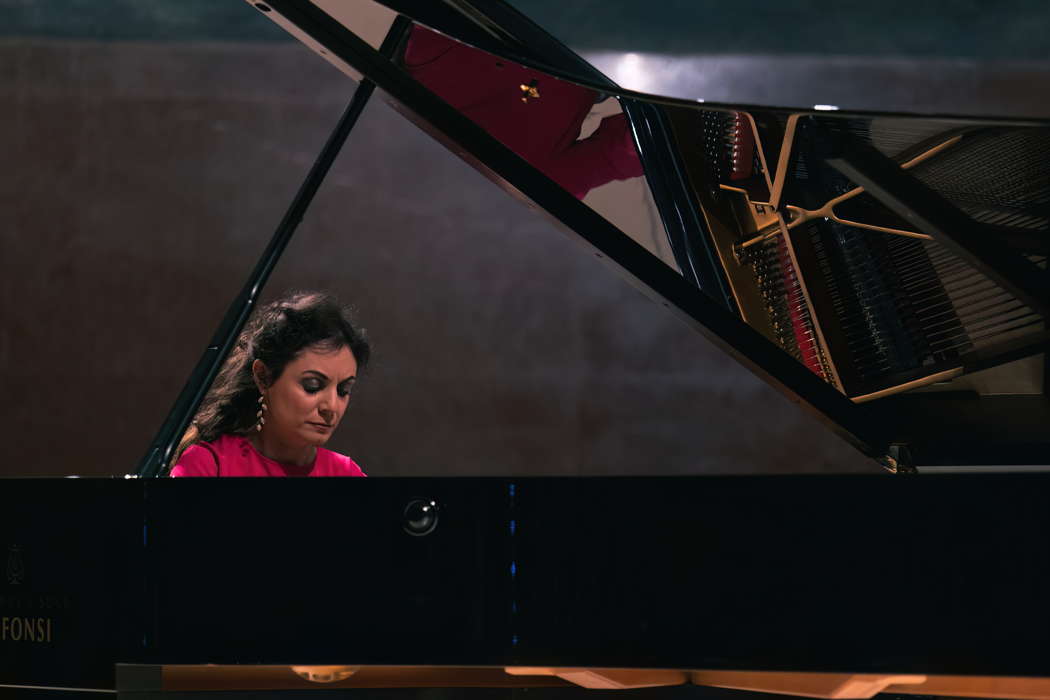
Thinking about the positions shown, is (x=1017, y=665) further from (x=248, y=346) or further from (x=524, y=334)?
(x=524, y=334)

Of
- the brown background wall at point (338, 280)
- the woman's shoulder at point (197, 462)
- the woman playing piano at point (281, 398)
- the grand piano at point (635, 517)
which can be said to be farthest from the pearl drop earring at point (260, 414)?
the brown background wall at point (338, 280)

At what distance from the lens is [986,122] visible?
147 cm

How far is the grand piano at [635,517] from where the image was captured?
4.15 feet

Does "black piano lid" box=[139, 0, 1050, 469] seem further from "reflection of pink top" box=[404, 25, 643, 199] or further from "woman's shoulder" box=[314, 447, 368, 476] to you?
"woman's shoulder" box=[314, 447, 368, 476]

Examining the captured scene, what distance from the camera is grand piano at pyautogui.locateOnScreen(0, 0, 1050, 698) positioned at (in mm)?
1265

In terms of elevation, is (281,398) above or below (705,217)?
below

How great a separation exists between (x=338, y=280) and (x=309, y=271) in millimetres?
127

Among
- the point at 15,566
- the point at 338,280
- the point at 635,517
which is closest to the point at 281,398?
the point at 15,566

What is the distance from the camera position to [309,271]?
4492 mm

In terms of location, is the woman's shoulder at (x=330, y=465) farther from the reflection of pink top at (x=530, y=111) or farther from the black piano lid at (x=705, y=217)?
the reflection of pink top at (x=530, y=111)

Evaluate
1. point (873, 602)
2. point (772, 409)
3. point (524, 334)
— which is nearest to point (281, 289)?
point (524, 334)

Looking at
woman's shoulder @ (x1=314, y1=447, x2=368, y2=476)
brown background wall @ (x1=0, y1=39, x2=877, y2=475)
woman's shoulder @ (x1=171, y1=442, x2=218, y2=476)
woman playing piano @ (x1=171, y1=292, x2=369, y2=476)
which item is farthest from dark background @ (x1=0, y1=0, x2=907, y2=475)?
woman's shoulder @ (x1=171, y1=442, x2=218, y2=476)

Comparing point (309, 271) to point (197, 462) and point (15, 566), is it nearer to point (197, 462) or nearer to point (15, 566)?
point (197, 462)

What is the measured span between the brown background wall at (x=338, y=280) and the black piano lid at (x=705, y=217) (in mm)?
2650
